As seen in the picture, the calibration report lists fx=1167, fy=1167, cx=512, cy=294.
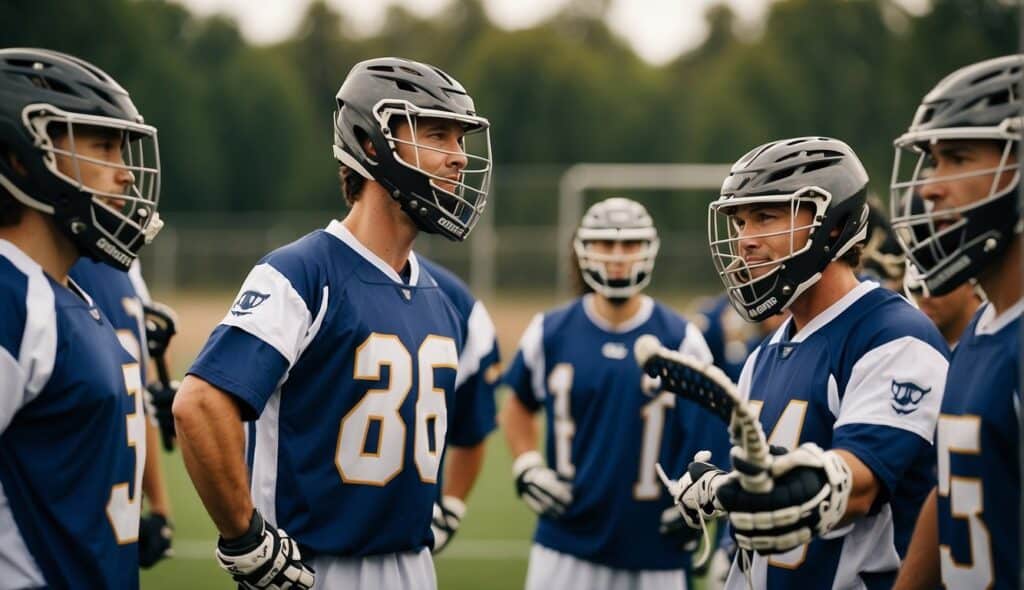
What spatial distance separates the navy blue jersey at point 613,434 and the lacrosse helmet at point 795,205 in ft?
7.10

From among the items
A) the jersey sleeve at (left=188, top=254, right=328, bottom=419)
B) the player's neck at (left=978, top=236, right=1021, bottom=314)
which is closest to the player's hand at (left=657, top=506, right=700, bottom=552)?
the jersey sleeve at (left=188, top=254, right=328, bottom=419)

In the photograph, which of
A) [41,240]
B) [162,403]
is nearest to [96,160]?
[41,240]

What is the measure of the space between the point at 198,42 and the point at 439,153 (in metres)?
38.4

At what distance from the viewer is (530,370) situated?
6309mm

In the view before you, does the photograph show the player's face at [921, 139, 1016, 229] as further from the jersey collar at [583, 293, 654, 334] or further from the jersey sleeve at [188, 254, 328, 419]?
the jersey collar at [583, 293, 654, 334]

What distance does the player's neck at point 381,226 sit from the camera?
3.87m

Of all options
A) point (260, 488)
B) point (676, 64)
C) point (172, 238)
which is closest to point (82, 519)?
point (260, 488)

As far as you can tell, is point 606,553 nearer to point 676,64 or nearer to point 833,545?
point 833,545

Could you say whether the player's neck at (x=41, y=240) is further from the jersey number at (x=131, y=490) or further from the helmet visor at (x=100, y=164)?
the jersey number at (x=131, y=490)

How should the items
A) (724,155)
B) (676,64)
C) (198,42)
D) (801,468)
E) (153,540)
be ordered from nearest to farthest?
(801,468), (153,540), (724,155), (198,42), (676,64)

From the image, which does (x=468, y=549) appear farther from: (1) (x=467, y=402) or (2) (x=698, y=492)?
(2) (x=698, y=492)

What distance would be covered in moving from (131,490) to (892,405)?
212 centimetres

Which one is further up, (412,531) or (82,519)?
(82,519)

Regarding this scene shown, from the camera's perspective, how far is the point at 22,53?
319 cm
